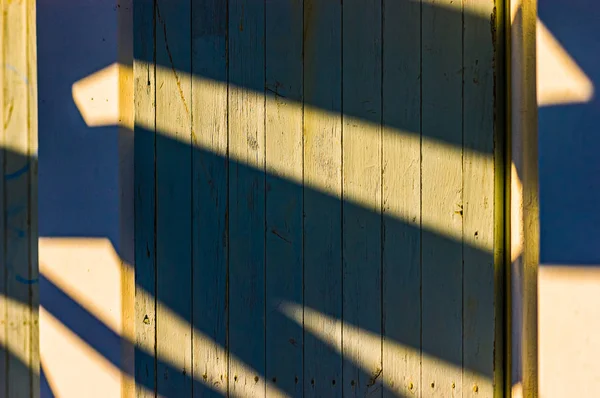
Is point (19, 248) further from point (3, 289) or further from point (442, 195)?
point (442, 195)

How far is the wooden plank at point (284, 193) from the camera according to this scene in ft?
5.71

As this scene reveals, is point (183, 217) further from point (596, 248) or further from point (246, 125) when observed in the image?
point (596, 248)

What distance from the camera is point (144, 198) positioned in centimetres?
175

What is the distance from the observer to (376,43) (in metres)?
1.74

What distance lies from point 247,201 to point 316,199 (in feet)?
0.76

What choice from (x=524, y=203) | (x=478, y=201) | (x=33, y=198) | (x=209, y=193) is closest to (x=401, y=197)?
(x=478, y=201)

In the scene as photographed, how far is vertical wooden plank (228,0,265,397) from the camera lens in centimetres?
175

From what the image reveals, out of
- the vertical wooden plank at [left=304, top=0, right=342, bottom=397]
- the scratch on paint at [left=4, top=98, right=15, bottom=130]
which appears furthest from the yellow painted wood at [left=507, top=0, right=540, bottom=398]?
the scratch on paint at [left=4, top=98, right=15, bottom=130]

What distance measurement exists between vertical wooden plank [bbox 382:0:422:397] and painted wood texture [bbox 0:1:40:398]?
4.26ft

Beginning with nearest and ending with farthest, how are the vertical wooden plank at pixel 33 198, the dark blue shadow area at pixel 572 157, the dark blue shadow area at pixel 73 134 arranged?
1. the dark blue shadow area at pixel 572 157
2. the dark blue shadow area at pixel 73 134
3. the vertical wooden plank at pixel 33 198

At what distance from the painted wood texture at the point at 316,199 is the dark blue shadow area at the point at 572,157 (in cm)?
25

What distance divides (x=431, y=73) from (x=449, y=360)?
37.5 inches

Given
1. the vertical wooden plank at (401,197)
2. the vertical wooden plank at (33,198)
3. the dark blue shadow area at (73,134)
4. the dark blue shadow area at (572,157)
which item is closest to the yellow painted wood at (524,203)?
the dark blue shadow area at (572,157)

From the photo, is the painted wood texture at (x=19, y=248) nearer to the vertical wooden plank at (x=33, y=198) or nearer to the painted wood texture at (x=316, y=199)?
the vertical wooden plank at (x=33, y=198)
